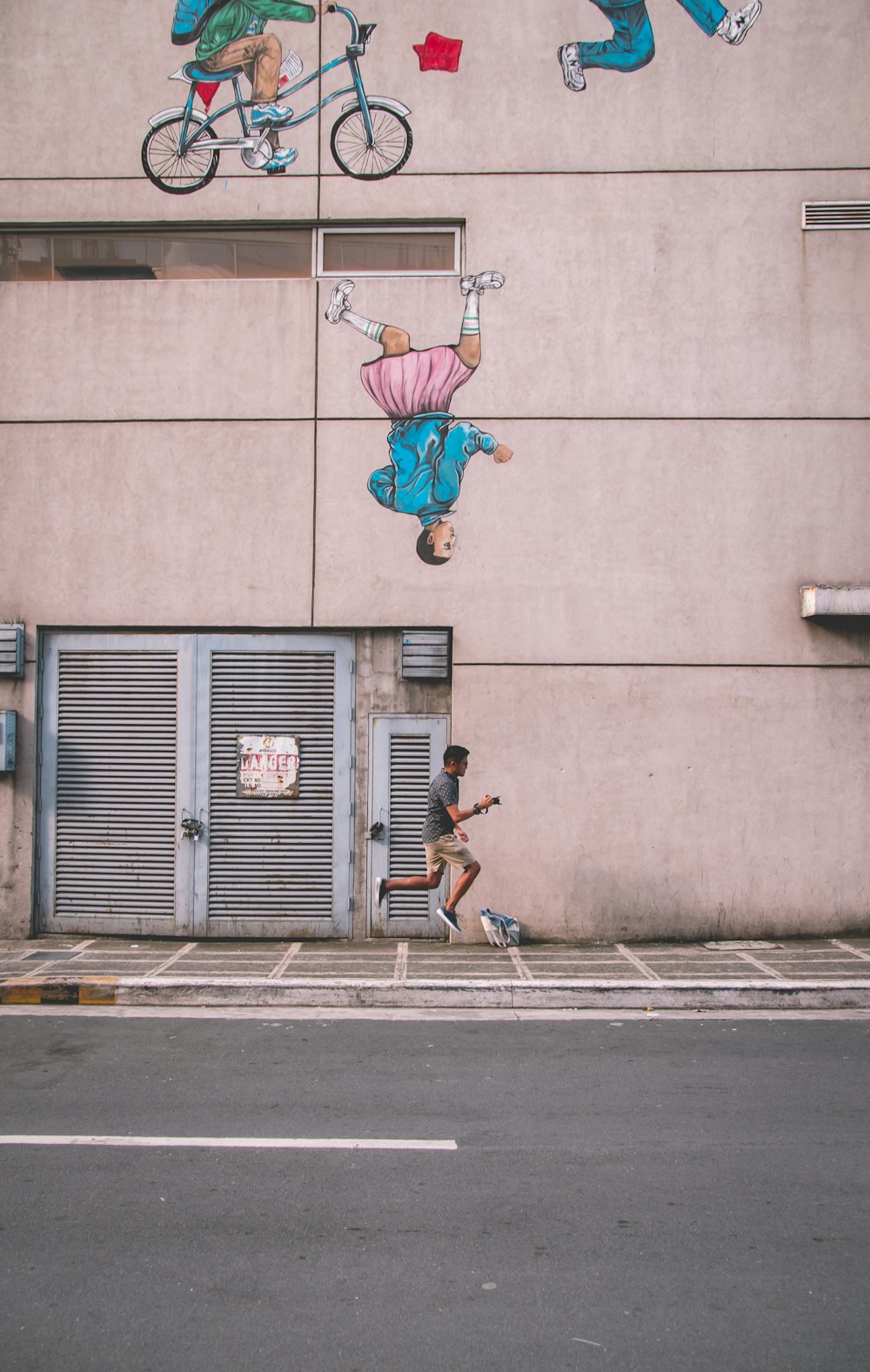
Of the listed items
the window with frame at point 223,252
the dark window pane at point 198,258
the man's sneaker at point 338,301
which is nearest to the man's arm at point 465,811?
the man's sneaker at point 338,301

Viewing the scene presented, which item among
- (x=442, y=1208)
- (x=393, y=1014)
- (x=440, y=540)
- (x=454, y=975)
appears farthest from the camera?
(x=440, y=540)

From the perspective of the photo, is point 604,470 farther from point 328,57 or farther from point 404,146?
point 328,57

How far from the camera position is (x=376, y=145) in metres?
11.3

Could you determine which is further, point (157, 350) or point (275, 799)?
point (157, 350)

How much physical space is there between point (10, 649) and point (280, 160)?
5.82 meters

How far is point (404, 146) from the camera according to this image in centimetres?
1133

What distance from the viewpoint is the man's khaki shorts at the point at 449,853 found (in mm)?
10328

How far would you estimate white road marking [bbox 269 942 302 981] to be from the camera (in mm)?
9367

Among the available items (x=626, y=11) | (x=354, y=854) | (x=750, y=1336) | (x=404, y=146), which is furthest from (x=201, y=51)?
(x=750, y=1336)

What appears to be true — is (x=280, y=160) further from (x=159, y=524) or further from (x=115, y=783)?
(x=115, y=783)

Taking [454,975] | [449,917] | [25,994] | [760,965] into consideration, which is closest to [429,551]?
[449,917]

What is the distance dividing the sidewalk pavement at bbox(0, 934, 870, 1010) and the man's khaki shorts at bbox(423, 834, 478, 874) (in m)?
0.87

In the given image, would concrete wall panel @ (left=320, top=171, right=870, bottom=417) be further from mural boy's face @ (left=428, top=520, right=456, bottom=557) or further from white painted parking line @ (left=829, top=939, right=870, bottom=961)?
white painted parking line @ (left=829, top=939, right=870, bottom=961)

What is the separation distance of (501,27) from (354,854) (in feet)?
28.5
